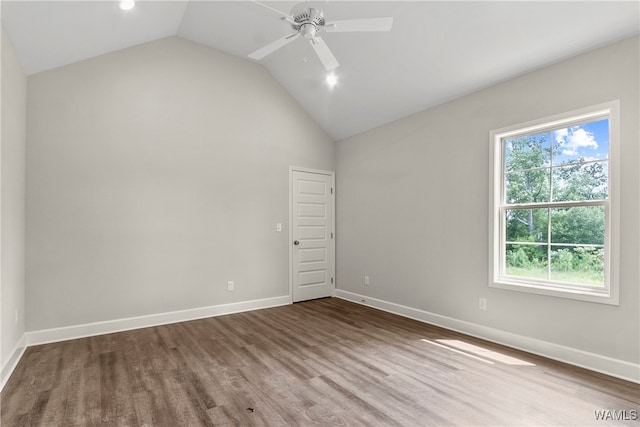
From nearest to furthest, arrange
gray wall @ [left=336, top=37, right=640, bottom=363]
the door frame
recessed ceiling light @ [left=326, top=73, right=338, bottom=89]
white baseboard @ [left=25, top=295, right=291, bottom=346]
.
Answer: gray wall @ [left=336, top=37, right=640, bottom=363], white baseboard @ [left=25, top=295, right=291, bottom=346], recessed ceiling light @ [left=326, top=73, right=338, bottom=89], the door frame

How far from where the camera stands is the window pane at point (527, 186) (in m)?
3.36

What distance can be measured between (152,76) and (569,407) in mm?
5363

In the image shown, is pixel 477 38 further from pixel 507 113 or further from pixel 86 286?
pixel 86 286

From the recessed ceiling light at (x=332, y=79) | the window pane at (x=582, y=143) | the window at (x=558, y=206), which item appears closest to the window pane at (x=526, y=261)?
the window at (x=558, y=206)

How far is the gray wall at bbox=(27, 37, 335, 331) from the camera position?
3.64m

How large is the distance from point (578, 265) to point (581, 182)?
781 mm

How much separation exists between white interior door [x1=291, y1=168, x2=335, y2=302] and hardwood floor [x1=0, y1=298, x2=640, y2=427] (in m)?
1.65

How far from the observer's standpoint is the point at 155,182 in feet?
13.9

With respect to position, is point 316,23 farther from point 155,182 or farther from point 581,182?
point 155,182

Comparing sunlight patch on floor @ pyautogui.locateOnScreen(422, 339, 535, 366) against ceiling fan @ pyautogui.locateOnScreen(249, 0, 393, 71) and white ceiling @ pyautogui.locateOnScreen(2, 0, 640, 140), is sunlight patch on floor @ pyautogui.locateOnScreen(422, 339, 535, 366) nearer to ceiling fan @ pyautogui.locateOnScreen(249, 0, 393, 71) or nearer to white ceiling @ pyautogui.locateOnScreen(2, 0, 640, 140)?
white ceiling @ pyautogui.locateOnScreen(2, 0, 640, 140)

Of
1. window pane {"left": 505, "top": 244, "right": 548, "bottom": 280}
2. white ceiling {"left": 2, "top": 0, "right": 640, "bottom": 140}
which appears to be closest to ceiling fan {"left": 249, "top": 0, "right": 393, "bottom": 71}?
white ceiling {"left": 2, "top": 0, "right": 640, "bottom": 140}

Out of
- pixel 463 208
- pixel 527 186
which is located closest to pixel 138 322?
pixel 463 208

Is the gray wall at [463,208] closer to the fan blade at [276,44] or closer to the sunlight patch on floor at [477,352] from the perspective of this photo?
the sunlight patch on floor at [477,352]

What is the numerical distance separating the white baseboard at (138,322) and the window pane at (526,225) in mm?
3384
